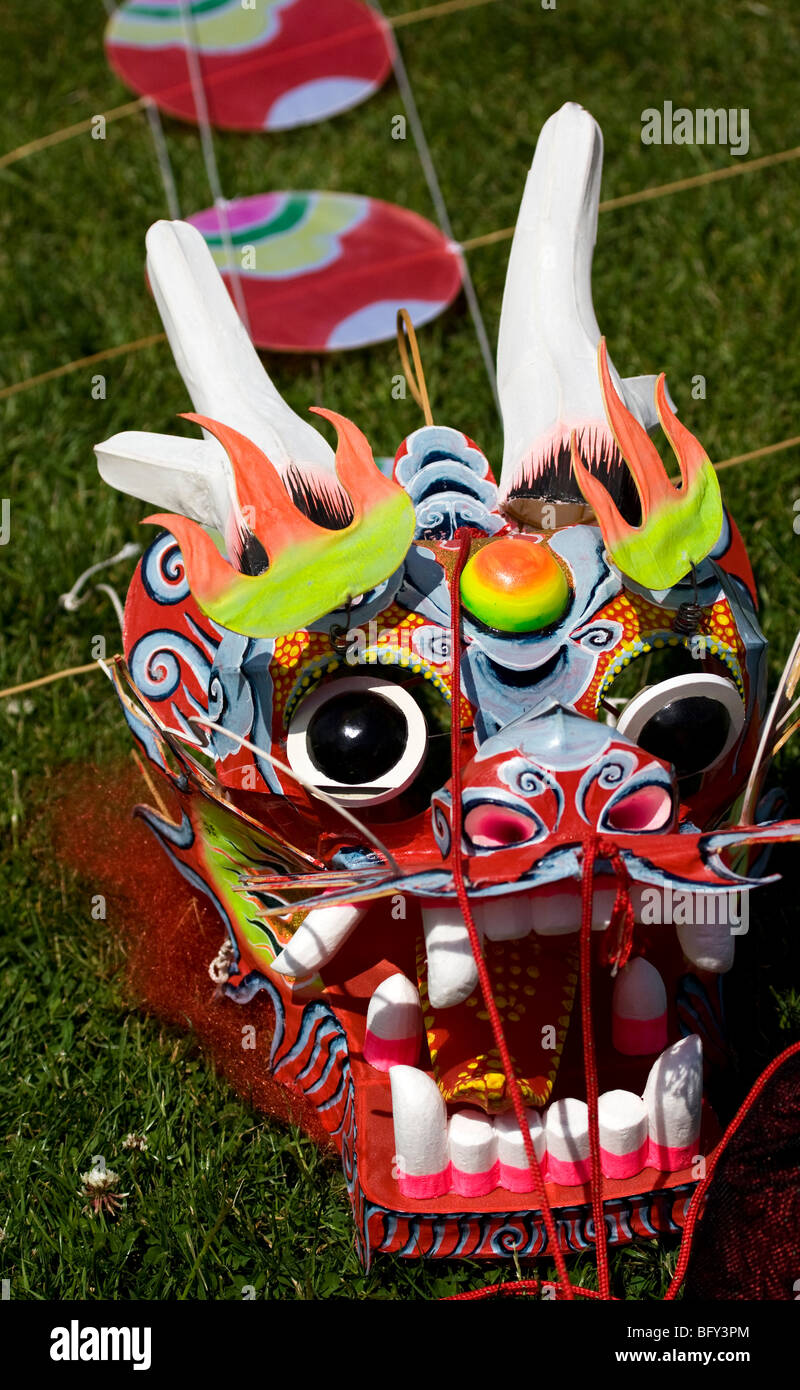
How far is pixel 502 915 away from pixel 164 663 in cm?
86

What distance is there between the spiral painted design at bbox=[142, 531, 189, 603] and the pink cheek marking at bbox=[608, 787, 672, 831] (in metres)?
0.97

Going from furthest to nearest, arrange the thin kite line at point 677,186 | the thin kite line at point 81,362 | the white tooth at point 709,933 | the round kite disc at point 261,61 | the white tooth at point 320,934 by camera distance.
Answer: the round kite disc at point 261,61, the thin kite line at point 677,186, the thin kite line at point 81,362, the white tooth at point 320,934, the white tooth at point 709,933

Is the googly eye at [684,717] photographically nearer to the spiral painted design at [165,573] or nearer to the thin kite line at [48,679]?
the spiral painted design at [165,573]

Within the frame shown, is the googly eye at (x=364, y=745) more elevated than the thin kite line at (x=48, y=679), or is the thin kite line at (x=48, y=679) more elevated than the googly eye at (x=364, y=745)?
the thin kite line at (x=48, y=679)

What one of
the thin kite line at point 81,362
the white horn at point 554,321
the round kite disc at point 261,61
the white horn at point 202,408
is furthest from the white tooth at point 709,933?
the round kite disc at point 261,61

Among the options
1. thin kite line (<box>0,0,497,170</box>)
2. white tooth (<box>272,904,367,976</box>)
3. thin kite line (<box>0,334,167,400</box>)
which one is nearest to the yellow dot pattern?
white tooth (<box>272,904,367,976</box>)

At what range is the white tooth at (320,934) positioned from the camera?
2.16 meters

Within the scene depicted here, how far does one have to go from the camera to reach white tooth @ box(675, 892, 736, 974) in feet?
6.72

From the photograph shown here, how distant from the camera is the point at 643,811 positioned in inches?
78.4

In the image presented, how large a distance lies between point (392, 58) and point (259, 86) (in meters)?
0.45

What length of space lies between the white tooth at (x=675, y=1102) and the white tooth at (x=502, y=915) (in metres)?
0.30

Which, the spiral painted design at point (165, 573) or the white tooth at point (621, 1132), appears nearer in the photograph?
the white tooth at point (621, 1132)

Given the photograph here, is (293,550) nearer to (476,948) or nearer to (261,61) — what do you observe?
(476,948)

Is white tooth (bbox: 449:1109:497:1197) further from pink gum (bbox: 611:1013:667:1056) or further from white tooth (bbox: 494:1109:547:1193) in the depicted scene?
pink gum (bbox: 611:1013:667:1056)
